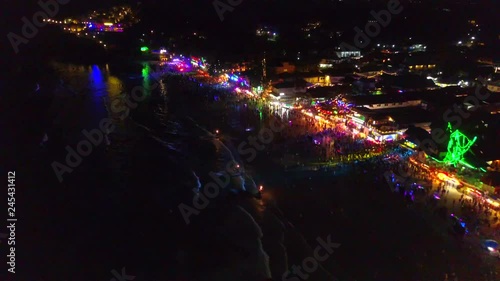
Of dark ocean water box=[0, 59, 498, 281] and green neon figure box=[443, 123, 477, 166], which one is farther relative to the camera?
green neon figure box=[443, 123, 477, 166]

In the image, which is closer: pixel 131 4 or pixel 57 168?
pixel 57 168

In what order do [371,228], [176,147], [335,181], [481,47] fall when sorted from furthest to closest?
[481,47]
[176,147]
[335,181]
[371,228]

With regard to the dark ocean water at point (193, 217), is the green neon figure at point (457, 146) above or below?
above

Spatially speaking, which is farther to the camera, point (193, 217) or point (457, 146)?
point (457, 146)

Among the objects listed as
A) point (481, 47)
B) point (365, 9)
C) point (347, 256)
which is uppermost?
point (365, 9)

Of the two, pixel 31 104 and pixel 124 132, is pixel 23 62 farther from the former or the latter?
pixel 124 132

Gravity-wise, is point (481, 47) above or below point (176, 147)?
above

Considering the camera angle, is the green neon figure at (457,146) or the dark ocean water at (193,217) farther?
the green neon figure at (457,146)

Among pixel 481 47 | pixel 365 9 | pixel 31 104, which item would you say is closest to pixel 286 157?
pixel 31 104
